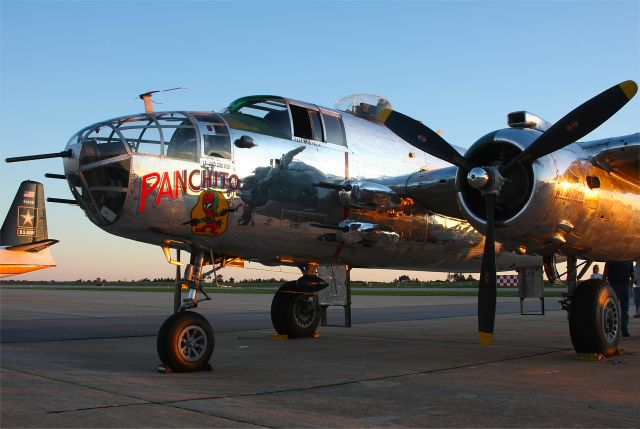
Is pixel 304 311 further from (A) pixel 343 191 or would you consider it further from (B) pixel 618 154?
(B) pixel 618 154

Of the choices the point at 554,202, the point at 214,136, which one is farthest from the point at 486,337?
the point at 214,136

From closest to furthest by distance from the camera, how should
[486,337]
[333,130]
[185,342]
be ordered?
[185,342], [486,337], [333,130]

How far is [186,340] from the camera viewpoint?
955cm

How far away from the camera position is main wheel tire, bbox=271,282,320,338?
47.4 ft

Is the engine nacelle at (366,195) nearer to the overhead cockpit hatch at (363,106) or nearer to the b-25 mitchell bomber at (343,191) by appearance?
the b-25 mitchell bomber at (343,191)

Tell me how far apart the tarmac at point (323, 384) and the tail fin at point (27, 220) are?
2499cm

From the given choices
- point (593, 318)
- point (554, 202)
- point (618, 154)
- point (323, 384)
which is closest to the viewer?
point (323, 384)

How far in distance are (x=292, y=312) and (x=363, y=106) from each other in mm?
4781

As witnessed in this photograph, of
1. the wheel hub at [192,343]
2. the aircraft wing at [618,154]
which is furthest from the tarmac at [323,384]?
the aircraft wing at [618,154]

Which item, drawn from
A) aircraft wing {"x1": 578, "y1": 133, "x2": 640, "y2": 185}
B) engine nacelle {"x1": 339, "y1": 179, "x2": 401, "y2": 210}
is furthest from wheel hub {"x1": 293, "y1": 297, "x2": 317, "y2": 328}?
aircraft wing {"x1": 578, "y1": 133, "x2": 640, "y2": 185}

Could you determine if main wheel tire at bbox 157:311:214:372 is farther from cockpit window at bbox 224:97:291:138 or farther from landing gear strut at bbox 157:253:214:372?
cockpit window at bbox 224:97:291:138

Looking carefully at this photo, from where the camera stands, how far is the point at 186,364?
367 inches

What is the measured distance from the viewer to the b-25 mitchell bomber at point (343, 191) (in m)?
9.44

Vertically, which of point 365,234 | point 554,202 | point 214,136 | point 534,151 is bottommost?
point 365,234
